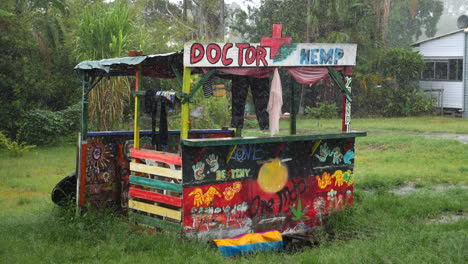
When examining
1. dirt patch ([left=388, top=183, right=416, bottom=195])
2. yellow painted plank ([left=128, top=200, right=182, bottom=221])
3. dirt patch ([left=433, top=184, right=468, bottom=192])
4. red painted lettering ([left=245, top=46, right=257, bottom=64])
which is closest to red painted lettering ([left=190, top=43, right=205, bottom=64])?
red painted lettering ([left=245, top=46, right=257, bottom=64])

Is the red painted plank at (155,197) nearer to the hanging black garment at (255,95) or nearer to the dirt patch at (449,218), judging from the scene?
the hanging black garment at (255,95)

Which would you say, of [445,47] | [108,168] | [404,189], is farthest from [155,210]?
[445,47]

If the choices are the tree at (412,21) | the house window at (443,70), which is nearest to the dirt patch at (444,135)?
the house window at (443,70)

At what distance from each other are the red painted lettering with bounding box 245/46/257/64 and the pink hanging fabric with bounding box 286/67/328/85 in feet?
2.31

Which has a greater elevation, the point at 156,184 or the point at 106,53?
the point at 106,53

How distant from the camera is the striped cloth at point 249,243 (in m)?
A: 7.53

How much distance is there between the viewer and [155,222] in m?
8.10

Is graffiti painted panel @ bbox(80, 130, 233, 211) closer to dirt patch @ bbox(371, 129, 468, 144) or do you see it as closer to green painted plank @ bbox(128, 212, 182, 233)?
green painted plank @ bbox(128, 212, 182, 233)

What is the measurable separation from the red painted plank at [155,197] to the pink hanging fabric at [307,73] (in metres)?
2.42

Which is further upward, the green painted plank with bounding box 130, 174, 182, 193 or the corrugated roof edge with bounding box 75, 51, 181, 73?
Result: the corrugated roof edge with bounding box 75, 51, 181, 73

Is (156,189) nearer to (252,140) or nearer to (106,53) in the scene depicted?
(252,140)

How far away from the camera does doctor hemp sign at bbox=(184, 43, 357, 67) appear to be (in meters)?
7.64

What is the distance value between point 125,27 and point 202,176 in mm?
11339

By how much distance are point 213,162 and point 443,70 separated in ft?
86.0
